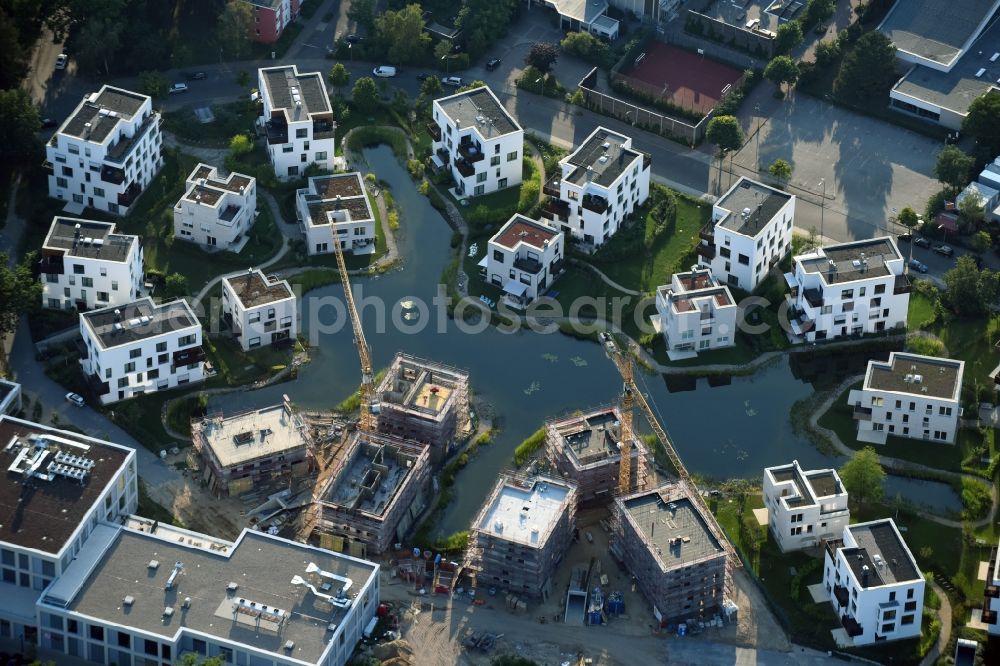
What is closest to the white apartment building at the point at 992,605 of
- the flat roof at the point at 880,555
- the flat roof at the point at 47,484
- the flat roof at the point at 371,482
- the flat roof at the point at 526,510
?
the flat roof at the point at 880,555

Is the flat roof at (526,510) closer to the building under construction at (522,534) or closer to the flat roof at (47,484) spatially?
the building under construction at (522,534)

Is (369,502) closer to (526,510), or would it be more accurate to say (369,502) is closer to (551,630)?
(526,510)

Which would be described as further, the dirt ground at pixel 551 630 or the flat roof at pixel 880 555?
the dirt ground at pixel 551 630

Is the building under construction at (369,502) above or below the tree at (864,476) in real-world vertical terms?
below

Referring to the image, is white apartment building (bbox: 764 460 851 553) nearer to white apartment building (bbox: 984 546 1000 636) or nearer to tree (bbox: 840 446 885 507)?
tree (bbox: 840 446 885 507)

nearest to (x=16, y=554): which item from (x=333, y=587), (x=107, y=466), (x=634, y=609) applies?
(x=107, y=466)

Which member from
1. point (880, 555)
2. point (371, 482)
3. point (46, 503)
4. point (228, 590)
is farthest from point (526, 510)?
point (46, 503)

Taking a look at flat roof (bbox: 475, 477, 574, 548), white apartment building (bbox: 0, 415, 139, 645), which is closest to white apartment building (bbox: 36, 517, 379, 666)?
white apartment building (bbox: 0, 415, 139, 645)
